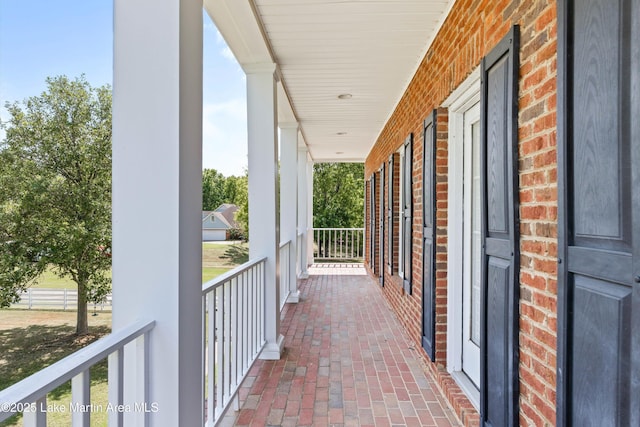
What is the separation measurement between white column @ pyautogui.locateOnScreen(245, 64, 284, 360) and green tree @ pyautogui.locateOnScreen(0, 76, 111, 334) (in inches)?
74.6

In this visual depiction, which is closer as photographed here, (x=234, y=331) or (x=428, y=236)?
(x=234, y=331)

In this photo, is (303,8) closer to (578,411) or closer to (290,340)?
(578,411)

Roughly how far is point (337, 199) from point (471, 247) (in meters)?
14.9

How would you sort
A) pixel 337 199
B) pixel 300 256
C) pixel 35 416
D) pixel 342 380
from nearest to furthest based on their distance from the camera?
1. pixel 35 416
2. pixel 342 380
3. pixel 300 256
4. pixel 337 199

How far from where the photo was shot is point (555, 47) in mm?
1315

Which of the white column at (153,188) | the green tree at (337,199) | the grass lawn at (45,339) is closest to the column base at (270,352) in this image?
the grass lawn at (45,339)

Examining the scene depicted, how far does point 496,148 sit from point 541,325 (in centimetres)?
84

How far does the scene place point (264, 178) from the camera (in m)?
3.41

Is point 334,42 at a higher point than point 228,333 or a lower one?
higher

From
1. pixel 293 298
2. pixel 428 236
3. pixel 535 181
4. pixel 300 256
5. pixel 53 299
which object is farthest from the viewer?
pixel 300 256

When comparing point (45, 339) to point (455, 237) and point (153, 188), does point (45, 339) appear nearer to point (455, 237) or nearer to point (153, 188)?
point (153, 188)

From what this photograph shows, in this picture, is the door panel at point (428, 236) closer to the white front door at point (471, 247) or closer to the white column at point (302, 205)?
the white front door at point (471, 247)

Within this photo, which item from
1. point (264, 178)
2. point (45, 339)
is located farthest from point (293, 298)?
point (45, 339)

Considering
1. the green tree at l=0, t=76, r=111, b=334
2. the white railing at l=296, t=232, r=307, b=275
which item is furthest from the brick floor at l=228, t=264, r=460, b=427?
the white railing at l=296, t=232, r=307, b=275
